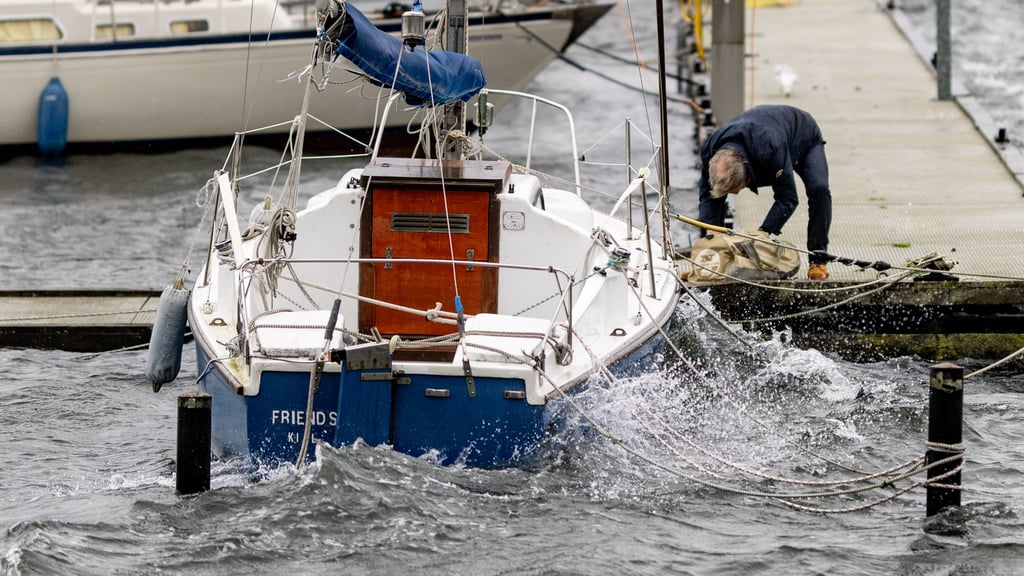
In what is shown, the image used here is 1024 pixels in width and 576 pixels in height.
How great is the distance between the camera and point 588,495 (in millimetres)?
6895

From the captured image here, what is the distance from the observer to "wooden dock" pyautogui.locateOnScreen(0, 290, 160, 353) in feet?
34.5

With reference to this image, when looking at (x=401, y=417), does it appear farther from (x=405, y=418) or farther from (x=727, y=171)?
(x=727, y=171)

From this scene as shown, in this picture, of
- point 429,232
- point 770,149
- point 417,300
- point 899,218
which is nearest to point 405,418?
point 417,300

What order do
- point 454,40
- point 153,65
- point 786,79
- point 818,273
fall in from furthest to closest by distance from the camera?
point 153,65 < point 786,79 < point 818,273 < point 454,40

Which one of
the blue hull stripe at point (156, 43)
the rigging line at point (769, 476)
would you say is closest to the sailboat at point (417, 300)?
the rigging line at point (769, 476)

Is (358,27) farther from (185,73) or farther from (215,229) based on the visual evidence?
(185,73)

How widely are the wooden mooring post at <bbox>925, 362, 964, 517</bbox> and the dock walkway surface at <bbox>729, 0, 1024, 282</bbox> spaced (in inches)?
145

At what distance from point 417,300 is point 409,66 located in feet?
4.76

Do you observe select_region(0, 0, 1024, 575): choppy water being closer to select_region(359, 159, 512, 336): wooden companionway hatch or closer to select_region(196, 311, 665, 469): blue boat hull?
select_region(196, 311, 665, 469): blue boat hull

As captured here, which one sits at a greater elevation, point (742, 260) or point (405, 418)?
point (742, 260)

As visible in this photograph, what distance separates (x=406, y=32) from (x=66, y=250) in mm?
8557

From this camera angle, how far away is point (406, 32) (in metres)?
7.52

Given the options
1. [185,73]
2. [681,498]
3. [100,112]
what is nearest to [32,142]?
[100,112]

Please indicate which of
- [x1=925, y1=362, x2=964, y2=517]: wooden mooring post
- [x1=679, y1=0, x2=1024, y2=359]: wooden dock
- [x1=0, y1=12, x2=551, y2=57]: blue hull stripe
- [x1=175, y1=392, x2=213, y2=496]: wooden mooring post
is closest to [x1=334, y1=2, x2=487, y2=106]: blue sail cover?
[x1=175, y1=392, x2=213, y2=496]: wooden mooring post
